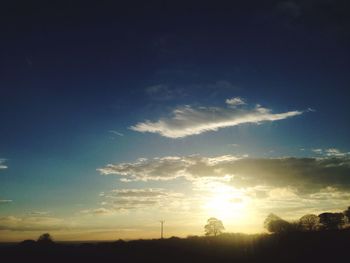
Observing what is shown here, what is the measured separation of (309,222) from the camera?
161125 mm

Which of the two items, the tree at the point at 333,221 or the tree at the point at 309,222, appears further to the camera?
the tree at the point at 333,221

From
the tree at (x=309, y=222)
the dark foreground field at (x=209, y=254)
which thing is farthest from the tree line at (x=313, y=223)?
the dark foreground field at (x=209, y=254)

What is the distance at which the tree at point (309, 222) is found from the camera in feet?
523

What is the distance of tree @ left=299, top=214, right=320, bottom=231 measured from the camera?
15938 centimetres

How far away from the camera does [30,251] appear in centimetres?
7356

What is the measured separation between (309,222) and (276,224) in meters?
14.9

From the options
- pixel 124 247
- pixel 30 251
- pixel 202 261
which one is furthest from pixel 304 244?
pixel 30 251

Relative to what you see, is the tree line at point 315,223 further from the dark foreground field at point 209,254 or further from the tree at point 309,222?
the dark foreground field at point 209,254

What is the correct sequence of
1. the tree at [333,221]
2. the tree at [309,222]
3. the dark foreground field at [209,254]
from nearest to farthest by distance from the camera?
the dark foreground field at [209,254], the tree at [309,222], the tree at [333,221]

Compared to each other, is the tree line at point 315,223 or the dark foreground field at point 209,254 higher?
the tree line at point 315,223


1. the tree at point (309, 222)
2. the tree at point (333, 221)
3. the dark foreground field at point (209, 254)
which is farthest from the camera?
the tree at point (333, 221)

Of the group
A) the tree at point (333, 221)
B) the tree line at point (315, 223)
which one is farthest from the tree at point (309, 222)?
the tree at point (333, 221)

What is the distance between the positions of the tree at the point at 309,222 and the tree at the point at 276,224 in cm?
556

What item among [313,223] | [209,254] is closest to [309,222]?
[313,223]
